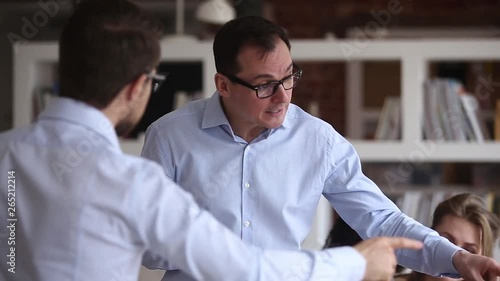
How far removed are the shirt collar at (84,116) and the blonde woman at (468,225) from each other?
137 cm

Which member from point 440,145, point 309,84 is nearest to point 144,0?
point 309,84

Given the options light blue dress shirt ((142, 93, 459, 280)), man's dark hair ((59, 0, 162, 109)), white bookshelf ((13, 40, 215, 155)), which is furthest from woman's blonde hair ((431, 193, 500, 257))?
white bookshelf ((13, 40, 215, 155))

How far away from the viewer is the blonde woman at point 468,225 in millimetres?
→ 2469

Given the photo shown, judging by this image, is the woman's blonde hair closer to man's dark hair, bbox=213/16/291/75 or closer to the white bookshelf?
man's dark hair, bbox=213/16/291/75

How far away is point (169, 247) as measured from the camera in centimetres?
133

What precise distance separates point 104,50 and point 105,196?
248 mm

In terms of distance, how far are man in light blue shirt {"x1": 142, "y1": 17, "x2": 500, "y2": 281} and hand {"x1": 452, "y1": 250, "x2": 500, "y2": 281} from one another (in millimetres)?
125

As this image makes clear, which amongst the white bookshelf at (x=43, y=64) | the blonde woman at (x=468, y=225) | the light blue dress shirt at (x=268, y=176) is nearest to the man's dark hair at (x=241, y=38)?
the light blue dress shirt at (x=268, y=176)

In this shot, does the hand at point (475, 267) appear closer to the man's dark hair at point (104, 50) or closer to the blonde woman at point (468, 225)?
the blonde woman at point (468, 225)

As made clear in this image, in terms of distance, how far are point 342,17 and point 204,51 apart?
2058mm

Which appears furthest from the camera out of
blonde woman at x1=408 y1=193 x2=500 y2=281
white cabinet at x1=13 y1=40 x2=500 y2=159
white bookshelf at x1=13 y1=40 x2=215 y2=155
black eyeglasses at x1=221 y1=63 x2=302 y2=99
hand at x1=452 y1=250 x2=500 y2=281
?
white bookshelf at x1=13 y1=40 x2=215 y2=155

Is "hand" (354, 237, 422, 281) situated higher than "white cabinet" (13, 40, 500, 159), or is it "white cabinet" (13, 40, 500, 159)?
"hand" (354, 237, 422, 281)

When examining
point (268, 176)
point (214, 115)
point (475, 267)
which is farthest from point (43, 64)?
point (475, 267)

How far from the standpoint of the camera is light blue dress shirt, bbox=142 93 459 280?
6.67 ft
